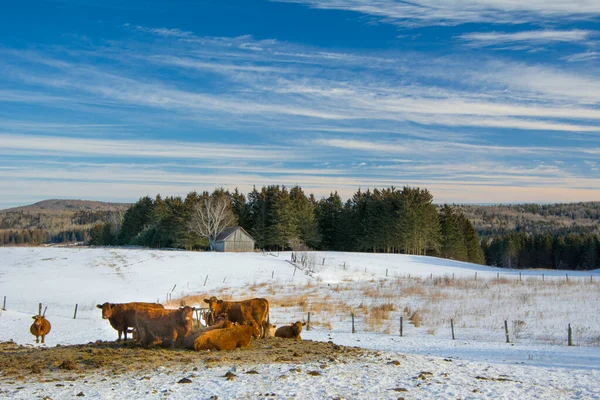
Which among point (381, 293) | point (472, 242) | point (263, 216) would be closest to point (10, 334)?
point (381, 293)

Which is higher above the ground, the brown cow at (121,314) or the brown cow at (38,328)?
the brown cow at (121,314)

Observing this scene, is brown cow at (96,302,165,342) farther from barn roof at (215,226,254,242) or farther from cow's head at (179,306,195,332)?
barn roof at (215,226,254,242)

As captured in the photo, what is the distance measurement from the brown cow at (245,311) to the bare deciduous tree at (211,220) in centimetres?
6349

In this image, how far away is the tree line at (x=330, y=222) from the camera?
272 ft

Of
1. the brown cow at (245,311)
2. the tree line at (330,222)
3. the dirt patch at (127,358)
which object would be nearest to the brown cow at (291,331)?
the brown cow at (245,311)

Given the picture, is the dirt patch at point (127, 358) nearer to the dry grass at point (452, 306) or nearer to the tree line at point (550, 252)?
the dry grass at point (452, 306)

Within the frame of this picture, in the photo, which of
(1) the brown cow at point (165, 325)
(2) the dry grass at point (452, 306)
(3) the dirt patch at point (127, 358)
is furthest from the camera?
(2) the dry grass at point (452, 306)

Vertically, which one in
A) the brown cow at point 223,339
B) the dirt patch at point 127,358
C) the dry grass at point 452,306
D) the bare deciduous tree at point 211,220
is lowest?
the dry grass at point 452,306

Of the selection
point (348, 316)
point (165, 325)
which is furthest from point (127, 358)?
point (348, 316)

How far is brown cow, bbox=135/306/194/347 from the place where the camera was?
13459 mm

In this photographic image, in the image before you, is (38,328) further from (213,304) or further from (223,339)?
(223,339)

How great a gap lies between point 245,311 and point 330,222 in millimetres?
76477

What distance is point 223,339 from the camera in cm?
1327

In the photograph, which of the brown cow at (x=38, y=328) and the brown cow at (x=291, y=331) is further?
the brown cow at (x=38, y=328)
